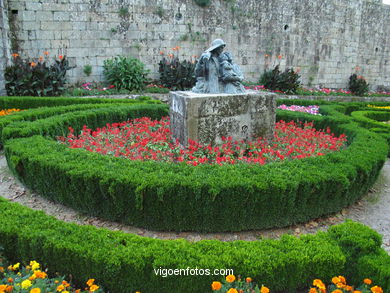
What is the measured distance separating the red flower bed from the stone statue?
42.1 inches

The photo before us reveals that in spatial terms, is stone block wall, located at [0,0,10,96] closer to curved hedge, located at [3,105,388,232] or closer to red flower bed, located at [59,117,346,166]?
red flower bed, located at [59,117,346,166]

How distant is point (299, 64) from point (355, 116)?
8711 mm

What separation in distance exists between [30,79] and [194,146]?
24.9 ft

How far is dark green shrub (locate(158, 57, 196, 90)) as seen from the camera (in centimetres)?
1302

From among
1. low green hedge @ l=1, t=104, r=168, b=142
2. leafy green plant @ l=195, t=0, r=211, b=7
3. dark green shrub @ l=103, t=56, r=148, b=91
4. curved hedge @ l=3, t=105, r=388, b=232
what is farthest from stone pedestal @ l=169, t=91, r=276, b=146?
leafy green plant @ l=195, t=0, r=211, b=7

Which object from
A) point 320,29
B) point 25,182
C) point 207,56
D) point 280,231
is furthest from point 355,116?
point 320,29

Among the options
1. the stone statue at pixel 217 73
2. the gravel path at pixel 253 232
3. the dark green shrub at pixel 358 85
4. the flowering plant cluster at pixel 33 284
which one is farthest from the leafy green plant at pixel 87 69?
the dark green shrub at pixel 358 85

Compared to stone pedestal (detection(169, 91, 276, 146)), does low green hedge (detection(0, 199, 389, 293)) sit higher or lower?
lower

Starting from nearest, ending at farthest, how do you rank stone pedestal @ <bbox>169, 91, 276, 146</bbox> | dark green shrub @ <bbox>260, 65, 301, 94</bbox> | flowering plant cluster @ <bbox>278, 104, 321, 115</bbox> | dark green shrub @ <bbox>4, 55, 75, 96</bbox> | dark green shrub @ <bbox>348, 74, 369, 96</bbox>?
stone pedestal @ <bbox>169, 91, 276, 146</bbox> < dark green shrub @ <bbox>4, 55, 75, 96</bbox> < flowering plant cluster @ <bbox>278, 104, 321, 115</bbox> < dark green shrub @ <bbox>260, 65, 301, 94</bbox> < dark green shrub @ <bbox>348, 74, 369, 96</bbox>

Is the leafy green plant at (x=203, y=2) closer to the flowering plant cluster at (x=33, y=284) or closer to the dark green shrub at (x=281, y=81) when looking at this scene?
the dark green shrub at (x=281, y=81)

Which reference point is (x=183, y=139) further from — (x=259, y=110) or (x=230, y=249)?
(x=230, y=249)

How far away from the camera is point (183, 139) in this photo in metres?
5.78

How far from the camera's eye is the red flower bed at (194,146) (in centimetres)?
543

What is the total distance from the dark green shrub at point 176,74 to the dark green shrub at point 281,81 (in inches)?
161
